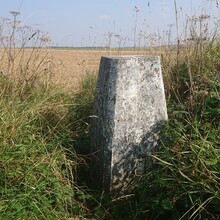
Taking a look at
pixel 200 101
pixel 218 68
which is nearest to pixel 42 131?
pixel 200 101

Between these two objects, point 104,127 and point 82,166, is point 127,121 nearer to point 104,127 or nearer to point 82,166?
point 104,127

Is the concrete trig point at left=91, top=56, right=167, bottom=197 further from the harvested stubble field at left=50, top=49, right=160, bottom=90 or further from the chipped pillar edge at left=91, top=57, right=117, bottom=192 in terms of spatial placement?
the harvested stubble field at left=50, top=49, right=160, bottom=90

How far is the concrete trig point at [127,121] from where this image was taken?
2.99 metres

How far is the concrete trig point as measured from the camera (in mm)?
2994

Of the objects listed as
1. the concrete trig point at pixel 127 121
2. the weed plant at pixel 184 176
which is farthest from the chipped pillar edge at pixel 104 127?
the weed plant at pixel 184 176

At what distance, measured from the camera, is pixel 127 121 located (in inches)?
119

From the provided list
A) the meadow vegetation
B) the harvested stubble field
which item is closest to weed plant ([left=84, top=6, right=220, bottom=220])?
the meadow vegetation

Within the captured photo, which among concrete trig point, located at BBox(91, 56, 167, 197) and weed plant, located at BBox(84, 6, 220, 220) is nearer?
weed plant, located at BBox(84, 6, 220, 220)

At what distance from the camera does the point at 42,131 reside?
129 inches

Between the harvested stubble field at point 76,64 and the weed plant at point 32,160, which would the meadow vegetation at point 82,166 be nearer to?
the weed plant at point 32,160

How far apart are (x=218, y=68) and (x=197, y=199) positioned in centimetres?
214

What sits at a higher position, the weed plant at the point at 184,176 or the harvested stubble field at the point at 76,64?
the harvested stubble field at the point at 76,64

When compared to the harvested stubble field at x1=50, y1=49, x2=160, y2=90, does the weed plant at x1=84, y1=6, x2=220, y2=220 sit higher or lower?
lower

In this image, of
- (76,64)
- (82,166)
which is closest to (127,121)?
(82,166)
